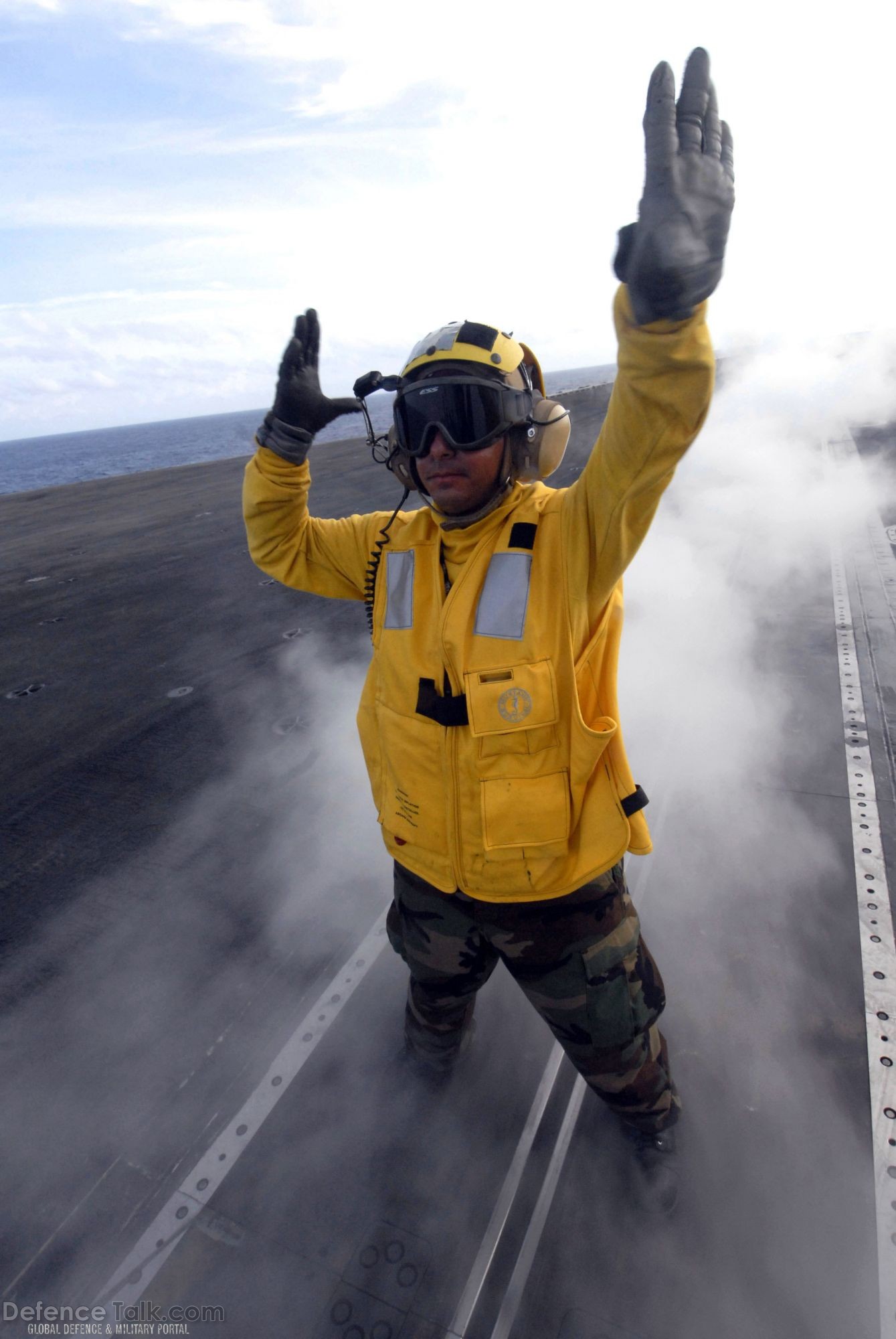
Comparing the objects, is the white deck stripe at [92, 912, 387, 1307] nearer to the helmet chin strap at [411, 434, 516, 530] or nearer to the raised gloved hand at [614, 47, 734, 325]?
the helmet chin strap at [411, 434, 516, 530]

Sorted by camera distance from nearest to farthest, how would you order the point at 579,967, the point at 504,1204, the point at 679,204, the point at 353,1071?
1. the point at 679,204
2. the point at 579,967
3. the point at 504,1204
4. the point at 353,1071

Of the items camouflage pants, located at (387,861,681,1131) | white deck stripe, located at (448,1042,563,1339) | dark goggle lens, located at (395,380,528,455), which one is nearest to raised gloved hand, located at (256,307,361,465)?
dark goggle lens, located at (395,380,528,455)

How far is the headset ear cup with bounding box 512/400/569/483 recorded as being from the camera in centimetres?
166

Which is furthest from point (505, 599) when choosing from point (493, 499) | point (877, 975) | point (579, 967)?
point (877, 975)

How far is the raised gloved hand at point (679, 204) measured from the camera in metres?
1.08

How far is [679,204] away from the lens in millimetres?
1093

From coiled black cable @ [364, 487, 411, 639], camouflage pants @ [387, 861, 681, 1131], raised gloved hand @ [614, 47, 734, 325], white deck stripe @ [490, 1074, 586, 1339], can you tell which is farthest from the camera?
coiled black cable @ [364, 487, 411, 639]

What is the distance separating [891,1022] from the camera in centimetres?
222

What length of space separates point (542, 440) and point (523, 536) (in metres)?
0.26

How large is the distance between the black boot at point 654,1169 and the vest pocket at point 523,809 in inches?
39.9

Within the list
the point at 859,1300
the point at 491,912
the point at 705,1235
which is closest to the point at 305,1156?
the point at 491,912

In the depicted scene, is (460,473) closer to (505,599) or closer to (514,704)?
(505,599)

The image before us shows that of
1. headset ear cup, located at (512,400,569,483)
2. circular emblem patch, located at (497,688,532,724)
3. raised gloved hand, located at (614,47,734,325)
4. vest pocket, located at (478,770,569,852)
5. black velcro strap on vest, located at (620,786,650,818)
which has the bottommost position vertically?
black velcro strap on vest, located at (620,786,650,818)

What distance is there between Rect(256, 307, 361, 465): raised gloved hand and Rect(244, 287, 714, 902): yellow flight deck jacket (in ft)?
1.31
